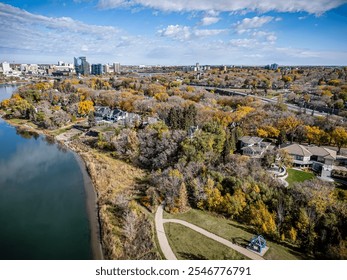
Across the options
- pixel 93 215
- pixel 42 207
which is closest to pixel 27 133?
pixel 42 207

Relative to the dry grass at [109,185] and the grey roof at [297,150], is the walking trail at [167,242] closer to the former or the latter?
the dry grass at [109,185]

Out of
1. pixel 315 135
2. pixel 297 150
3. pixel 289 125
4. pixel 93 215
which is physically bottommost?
pixel 93 215

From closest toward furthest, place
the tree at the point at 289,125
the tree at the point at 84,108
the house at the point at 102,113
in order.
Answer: the tree at the point at 289,125, the house at the point at 102,113, the tree at the point at 84,108

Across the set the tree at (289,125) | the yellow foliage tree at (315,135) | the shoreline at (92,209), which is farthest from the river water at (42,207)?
the yellow foliage tree at (315,135)

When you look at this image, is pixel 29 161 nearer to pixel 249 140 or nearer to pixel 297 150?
pixel 249 140

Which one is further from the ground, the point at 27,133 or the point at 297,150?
the point at 297,150

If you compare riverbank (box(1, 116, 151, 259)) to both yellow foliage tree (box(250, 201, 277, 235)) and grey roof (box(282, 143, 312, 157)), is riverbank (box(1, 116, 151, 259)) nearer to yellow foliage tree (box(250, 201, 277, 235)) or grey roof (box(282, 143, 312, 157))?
yellow foliage tree (box(250, 201, 277, 235))
